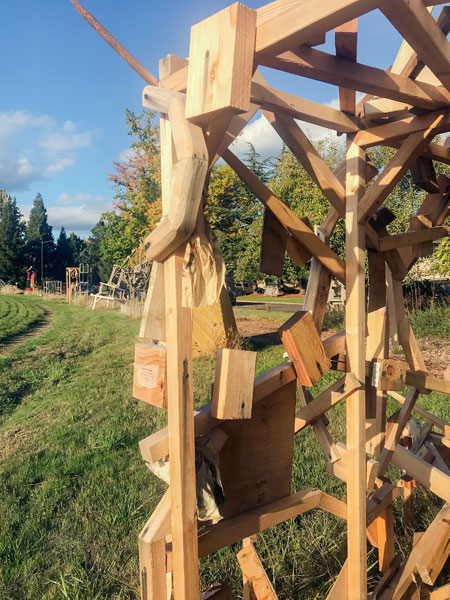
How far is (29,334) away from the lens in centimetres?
1274

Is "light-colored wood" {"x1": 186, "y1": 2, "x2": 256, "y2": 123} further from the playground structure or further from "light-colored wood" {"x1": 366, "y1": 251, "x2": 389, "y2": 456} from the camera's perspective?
"light-colored wood" {"x1": 366, "y1": 251, "x2": 389, "y2": 456}

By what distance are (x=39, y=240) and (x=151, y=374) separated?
5076cm

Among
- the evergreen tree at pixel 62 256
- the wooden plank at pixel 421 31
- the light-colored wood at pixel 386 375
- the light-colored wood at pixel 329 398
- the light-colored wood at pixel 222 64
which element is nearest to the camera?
the light-colored wood at pixel 222 64

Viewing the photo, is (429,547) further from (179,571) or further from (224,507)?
(179,571)

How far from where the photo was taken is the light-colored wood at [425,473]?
2.09m

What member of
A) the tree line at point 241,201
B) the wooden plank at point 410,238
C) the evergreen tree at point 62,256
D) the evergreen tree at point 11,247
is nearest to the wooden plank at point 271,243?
the wooden plank at point 410,238

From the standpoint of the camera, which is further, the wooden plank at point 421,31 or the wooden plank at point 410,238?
the wooden plank at point 410,238

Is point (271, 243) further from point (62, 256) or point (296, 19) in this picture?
point (62, 256)

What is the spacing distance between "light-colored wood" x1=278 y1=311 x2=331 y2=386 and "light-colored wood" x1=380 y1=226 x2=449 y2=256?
2.28 ft

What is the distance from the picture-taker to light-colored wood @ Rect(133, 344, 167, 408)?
1261 mm

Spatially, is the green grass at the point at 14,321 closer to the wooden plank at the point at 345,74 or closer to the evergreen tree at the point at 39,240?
the wooden plank at the point at 345,74

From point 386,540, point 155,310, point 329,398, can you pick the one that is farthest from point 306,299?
point 386,540

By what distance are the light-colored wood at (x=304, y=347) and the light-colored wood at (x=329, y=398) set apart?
13 centimetres

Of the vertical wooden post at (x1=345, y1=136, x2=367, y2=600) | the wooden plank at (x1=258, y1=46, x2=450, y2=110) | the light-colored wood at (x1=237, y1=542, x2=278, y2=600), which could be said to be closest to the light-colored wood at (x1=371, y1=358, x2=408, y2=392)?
the vertical wooden post at (x1=345, y1=136, x2=367, y2=600)
